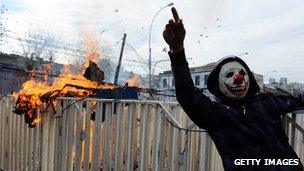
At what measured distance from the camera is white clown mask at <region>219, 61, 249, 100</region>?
3.21 m

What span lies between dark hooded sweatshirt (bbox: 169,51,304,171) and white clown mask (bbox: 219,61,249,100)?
1.9 inches

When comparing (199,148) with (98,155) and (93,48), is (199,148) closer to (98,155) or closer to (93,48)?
(98,155)

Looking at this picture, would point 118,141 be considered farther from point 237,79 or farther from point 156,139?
point 237,79

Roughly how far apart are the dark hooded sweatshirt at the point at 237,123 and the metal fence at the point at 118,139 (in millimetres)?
1676

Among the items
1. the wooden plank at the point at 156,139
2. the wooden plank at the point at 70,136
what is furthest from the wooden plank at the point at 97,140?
the wooden plank at the point at 156,139

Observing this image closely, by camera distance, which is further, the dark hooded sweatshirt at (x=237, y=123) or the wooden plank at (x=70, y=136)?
the wooden plank at (x=70, y=136)

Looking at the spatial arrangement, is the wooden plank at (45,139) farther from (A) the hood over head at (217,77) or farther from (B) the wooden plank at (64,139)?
(A) the hood over head at (217,77)

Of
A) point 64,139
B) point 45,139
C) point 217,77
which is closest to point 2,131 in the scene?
point 45,139

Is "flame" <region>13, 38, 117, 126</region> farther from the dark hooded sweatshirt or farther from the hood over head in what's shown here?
the dark hooded sweatshirt

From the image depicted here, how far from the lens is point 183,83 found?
307 cm

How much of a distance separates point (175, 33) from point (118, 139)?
3447 millimetres

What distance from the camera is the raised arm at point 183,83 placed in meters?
2.95

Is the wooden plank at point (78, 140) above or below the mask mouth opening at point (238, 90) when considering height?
below

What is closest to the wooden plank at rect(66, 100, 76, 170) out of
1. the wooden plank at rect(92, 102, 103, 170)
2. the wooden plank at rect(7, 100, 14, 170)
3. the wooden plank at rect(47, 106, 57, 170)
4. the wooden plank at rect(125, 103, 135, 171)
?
the wooden plank at rect(47, 106, 57, 170)
